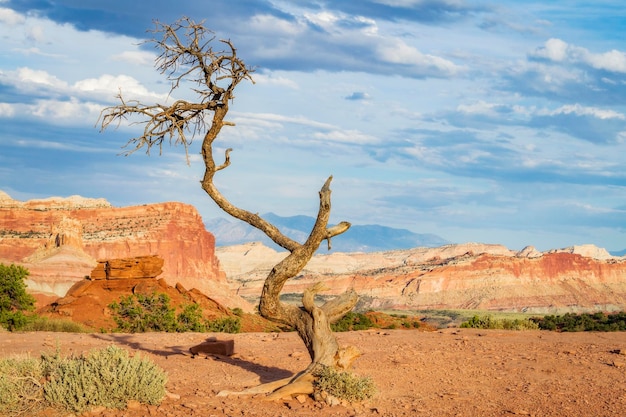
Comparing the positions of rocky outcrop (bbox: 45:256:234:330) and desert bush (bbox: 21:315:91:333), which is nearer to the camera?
desert bush (bbox: 21:315:91:333)

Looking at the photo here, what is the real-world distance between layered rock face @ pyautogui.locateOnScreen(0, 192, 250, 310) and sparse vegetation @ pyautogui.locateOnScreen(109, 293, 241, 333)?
34.4m

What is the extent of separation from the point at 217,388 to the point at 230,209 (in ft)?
10.8

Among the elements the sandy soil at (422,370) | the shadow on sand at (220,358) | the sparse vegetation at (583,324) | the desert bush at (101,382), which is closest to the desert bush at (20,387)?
the desert bush at (101,382)

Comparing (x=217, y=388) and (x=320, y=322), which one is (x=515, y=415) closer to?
(x=320, y=322)

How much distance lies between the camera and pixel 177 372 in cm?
1462

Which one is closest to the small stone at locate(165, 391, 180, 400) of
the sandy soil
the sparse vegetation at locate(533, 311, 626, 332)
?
the sandy soil

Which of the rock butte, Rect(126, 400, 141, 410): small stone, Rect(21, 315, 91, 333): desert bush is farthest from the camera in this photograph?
the rock butte

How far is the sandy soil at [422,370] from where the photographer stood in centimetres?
1169

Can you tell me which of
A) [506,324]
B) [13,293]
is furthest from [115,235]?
[506,324]

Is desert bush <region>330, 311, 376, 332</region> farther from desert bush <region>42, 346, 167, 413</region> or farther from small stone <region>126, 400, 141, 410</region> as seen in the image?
small stone <region>126, 400, 141, 410</region>

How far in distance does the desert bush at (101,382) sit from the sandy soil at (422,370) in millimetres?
214

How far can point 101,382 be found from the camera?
1106cm

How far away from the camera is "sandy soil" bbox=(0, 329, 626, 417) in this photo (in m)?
11.7

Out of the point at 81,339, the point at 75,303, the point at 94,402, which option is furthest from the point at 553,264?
the point at 94,402
